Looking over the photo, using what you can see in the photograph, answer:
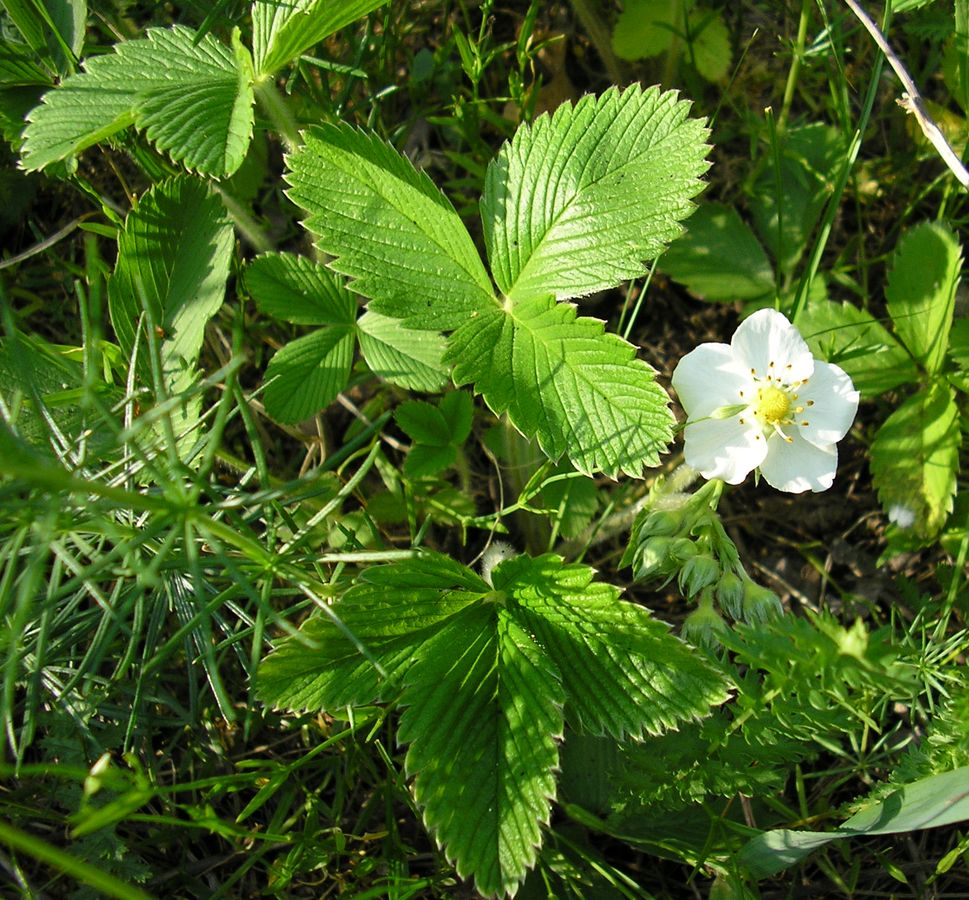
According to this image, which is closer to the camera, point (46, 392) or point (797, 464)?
point (797, 464)

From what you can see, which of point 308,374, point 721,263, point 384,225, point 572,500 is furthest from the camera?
point 721,263

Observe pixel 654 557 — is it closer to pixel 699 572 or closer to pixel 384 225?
pixel 699 572

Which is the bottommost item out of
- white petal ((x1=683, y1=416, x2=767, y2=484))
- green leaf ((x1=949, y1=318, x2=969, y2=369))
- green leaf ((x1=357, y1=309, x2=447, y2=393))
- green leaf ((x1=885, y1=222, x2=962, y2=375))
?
green leaf ((x1=949, y1=318, x2=969, y2=369))

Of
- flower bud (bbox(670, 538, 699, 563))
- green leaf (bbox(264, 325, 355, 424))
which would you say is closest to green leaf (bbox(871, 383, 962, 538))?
flower bud (bbox(670, 538, 699, 563))

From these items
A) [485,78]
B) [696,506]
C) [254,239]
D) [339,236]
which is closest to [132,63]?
[254,239]

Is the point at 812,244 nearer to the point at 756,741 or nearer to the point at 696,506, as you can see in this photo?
the point at 696,506

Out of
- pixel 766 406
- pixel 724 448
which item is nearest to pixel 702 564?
pixel 724 448

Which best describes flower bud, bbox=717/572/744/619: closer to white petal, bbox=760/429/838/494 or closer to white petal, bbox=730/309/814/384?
white petal, bbox=760/429/838/494
